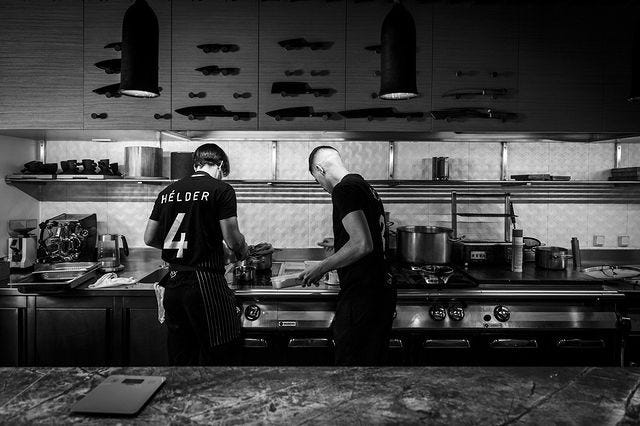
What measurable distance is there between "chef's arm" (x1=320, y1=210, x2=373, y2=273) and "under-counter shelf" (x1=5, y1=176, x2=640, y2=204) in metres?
1.36

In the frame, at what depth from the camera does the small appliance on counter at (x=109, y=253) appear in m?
3.40

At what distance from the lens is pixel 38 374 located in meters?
1.43

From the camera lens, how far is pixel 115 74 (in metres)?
3.26

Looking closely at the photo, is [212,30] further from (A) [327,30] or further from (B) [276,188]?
(B) [276,188]

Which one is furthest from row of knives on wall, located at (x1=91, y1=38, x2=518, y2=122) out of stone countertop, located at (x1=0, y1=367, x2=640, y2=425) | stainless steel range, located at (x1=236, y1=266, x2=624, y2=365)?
stone countertop, located at (x1=0, y1=367, x2=640, y2=425)

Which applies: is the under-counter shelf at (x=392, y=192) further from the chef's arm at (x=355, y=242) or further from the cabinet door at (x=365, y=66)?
the chef's arm at (x=355, y=242)

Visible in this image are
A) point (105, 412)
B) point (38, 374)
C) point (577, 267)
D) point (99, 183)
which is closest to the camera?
point (105, 412)

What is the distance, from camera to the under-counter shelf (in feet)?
12.3

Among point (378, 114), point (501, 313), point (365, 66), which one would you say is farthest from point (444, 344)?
point (365, 66)

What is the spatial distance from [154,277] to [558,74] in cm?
300

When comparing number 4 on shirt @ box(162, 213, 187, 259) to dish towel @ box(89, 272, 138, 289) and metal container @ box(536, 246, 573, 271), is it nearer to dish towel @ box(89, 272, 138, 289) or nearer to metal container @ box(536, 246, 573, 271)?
dish towel @ box(89, 272, 138, 289)

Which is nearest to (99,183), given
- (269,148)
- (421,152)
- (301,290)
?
(269,148)

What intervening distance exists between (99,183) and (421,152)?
2.49m

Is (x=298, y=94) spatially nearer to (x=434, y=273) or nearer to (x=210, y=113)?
(x=210, y=113)
